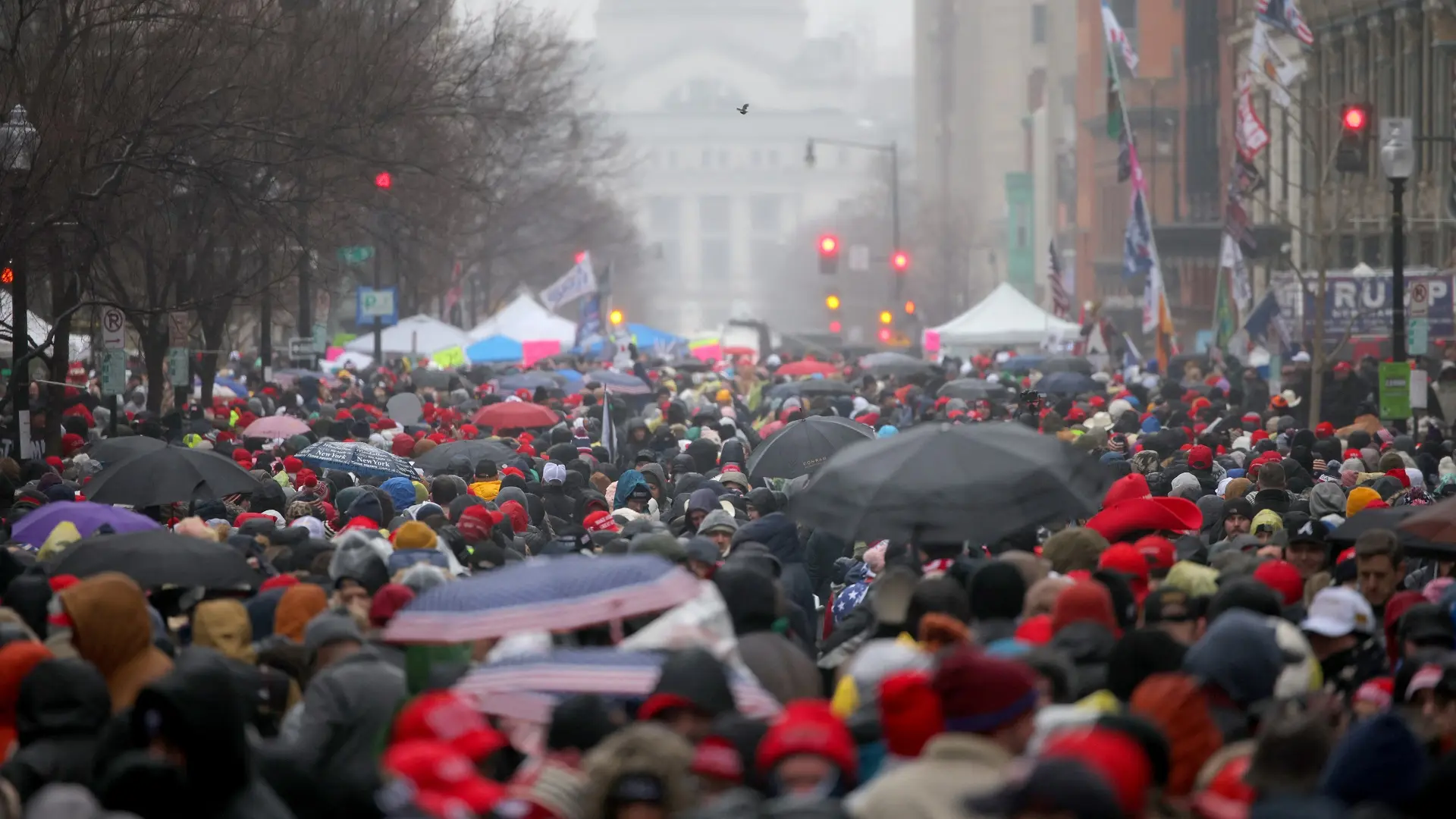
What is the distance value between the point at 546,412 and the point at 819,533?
38.7ft

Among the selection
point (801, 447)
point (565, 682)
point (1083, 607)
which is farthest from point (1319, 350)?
point (565, 682)

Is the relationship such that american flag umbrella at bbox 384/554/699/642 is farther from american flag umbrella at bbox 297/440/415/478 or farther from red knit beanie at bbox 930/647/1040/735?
american flag umbrella at bbox 297/440/415/478

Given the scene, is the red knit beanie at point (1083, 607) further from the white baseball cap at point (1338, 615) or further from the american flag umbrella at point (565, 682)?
the american flag umbrella at point (565, 682)

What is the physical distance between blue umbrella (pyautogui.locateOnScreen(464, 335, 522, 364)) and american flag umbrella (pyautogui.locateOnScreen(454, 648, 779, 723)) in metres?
41.1

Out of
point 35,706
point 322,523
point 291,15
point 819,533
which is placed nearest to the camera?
point 35,706

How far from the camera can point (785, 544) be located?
12602 millimetres

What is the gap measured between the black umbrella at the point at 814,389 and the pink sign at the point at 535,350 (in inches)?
732

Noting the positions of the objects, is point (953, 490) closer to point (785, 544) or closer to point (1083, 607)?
point (1083, 607)

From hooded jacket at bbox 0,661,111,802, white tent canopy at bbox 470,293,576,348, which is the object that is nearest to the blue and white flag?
white tent canopy at bbox 470,293,576,348

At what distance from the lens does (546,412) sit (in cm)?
2480

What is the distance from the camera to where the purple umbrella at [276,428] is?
928 inches

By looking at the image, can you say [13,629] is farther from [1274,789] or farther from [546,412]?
[546,412]

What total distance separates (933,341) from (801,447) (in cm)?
4100

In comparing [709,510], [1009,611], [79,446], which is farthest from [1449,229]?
[1009,611]
